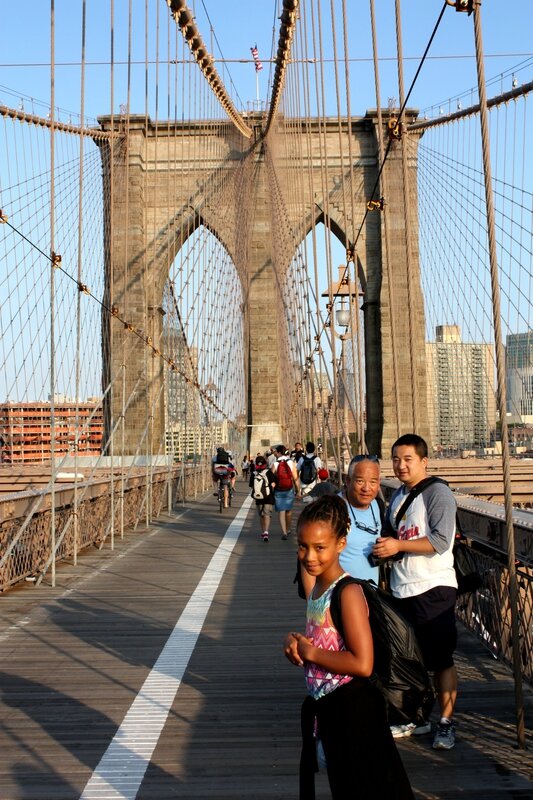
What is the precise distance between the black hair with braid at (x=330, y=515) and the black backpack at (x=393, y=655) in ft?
0.33

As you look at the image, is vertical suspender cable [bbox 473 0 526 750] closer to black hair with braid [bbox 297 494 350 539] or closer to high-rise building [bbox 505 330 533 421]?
black hair with braid [bbox 297 494 350 539]

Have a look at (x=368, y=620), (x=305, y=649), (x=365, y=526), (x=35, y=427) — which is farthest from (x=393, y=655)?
(x=35, y=427)

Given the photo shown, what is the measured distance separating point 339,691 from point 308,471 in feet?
34.5

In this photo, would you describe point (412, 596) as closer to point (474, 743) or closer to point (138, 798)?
point (474, 743)

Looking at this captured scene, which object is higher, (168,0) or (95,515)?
(168,0)

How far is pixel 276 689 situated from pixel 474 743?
0.98 metres

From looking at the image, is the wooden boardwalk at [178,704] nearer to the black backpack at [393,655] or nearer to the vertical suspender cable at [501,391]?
the vertical suspender cable at [501,391]

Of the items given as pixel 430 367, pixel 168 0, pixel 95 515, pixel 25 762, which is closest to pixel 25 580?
pixel 95 515

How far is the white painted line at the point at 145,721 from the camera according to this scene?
285 cm

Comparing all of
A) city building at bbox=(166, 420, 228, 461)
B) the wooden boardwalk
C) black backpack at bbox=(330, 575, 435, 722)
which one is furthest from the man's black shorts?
city building at bbox=(166, 420, 228, 461)

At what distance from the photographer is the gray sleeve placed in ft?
10.6

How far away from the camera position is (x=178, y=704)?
376 centimetres

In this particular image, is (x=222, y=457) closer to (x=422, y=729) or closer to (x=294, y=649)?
(x=422, y=729)

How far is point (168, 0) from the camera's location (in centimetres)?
1448
